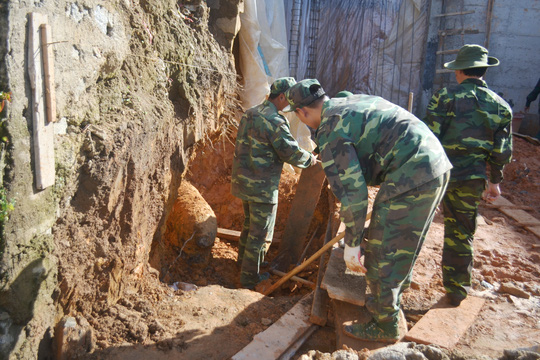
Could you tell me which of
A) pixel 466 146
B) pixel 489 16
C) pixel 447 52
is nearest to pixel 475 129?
pixel 466 146

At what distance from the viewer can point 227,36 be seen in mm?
5965

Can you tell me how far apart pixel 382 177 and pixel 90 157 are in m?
1.99

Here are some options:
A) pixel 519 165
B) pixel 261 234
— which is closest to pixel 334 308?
pixel 261 234

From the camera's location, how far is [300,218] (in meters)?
5.68

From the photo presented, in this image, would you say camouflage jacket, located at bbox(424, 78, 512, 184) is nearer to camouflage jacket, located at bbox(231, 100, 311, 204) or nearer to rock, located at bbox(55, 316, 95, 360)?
camouflage jacket, located at bbox(231, 100, 311, 204)

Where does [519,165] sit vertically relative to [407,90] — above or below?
below

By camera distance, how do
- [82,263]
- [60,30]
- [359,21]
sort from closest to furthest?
[60,30] < [82,263] < [359,21]

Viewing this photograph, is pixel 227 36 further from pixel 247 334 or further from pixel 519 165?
pixel 519 165

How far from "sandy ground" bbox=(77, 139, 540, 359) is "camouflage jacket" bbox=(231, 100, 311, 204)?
1.09 meters

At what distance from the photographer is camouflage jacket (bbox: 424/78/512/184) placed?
3.49 meters

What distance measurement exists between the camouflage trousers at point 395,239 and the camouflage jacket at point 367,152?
0.08 m

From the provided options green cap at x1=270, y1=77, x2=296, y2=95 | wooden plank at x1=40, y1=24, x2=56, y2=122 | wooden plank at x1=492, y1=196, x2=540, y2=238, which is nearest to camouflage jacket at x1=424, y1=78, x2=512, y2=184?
green cap at x1=270, y1=77, x2=296, y2=95

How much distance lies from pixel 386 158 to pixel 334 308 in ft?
4.68

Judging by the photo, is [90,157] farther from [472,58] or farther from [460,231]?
[472,58]
